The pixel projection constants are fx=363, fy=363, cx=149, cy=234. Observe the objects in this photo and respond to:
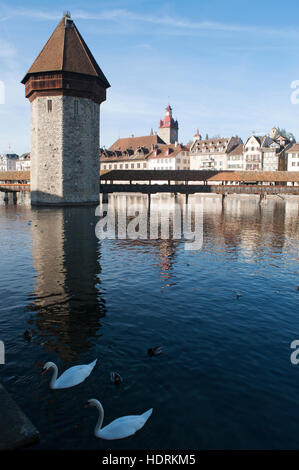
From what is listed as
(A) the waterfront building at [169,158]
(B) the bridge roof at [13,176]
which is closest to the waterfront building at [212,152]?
(A) the waterfront building at [169,158]

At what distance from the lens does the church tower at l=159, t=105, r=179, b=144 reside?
124188 mm

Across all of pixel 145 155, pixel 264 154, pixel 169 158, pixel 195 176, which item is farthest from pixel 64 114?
pixel 145 155

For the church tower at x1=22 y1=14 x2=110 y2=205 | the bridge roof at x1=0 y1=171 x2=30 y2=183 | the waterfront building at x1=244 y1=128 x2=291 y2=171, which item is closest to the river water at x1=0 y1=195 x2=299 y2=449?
the church tower at x1=22 y1=14 x2=110 y2=205

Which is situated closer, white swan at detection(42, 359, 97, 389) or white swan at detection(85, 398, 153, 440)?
white swan at detection(85, 398, 153, 440)

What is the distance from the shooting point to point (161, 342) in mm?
9523

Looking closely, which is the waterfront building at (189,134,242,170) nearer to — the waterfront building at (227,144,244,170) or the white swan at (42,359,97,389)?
the waterfront building at (227,144,244,170)

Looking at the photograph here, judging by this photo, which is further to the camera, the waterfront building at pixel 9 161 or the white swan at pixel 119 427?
the waterfront building at pixel 9 161

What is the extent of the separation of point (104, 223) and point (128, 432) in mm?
28669

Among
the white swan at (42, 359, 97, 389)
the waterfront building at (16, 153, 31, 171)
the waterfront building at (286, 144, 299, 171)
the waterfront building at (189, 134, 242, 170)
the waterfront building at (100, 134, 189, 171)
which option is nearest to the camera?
the white swan at (42, 359, 97, 389)

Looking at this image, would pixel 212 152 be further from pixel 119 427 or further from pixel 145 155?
pixel 119 427

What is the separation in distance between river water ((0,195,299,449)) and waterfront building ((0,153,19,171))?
582 ft

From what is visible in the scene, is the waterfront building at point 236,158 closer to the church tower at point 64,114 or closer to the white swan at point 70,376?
the church tower at point 64,114

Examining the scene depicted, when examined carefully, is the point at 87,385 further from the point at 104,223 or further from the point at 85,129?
the point at 85,129

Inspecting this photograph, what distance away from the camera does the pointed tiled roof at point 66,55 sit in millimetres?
45656
